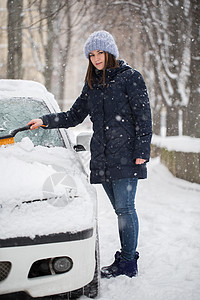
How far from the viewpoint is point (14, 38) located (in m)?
9.82

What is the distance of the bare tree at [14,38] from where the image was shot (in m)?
9.07

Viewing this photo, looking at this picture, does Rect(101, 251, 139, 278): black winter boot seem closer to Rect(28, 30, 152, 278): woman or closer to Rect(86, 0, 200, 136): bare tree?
Rect(28, 30, 152, 278): woman

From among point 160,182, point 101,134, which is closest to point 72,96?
point 160,182

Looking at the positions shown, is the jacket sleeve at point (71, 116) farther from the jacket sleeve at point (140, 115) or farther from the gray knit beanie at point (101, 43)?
the jacket sleeve at point (140, 115)

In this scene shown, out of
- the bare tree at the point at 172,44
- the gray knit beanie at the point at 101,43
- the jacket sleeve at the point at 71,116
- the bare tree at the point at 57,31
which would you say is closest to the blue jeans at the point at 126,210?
the jacket sleeve at the point at 71,116

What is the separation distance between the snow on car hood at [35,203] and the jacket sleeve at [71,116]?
1.94 feet

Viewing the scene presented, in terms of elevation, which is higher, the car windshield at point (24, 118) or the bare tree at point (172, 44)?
the bare tree at point (172, 44)

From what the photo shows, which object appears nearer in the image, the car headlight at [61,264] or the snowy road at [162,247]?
the car headlight at [61,264]

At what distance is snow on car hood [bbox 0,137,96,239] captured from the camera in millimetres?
1979

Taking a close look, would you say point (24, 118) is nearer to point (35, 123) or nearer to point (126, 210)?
point (35, 123)

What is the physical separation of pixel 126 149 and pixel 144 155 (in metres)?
0.16

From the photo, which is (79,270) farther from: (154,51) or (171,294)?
(154,51)

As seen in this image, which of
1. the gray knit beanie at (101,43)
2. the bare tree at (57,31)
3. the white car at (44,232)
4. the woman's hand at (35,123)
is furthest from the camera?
the bare tree at (57,31)

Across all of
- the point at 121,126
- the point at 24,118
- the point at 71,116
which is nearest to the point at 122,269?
the point at 121,126
